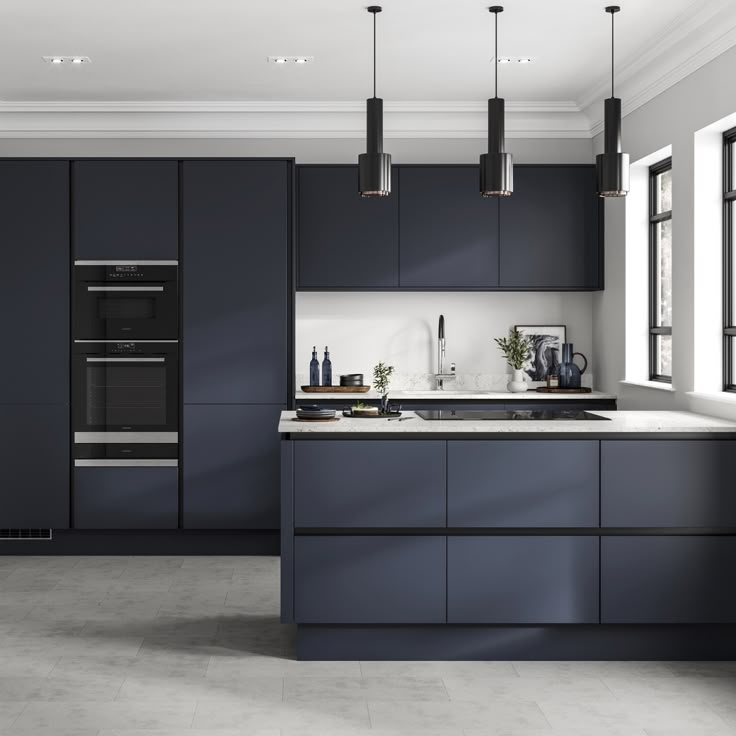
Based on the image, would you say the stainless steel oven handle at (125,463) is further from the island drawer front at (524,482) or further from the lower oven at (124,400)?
the island drawer front at (524,482)

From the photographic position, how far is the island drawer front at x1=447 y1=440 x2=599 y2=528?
3.71 meters

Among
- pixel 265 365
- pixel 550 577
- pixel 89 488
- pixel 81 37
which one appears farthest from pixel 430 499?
pixel 81 37

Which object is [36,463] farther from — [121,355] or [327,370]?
[327,370]

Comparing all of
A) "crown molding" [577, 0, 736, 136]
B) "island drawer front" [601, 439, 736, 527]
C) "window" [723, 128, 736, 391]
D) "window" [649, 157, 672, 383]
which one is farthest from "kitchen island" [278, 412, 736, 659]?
"crown molding" [577, 0, 736, 136]

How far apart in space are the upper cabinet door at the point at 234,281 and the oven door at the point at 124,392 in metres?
0.15

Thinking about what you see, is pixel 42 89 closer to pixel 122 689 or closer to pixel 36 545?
pixel 36 545

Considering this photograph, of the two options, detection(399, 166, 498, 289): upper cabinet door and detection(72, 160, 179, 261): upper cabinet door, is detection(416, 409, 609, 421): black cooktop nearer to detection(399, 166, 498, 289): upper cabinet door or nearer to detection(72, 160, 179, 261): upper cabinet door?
detection(399, 166, 498, 289): upper cabinet door

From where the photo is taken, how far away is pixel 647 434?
371 centimetres

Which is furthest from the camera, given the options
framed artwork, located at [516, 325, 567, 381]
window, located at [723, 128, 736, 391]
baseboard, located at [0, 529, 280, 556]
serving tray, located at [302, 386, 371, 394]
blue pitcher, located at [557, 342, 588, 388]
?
framed artwork, located at [516, 325, 567, 381]

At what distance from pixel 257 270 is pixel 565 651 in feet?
9.21

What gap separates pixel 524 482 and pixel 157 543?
8.85ft

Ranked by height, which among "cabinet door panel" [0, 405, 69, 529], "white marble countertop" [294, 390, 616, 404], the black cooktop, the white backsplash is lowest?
"cabinet door panel" [0, 405, 69, 529]

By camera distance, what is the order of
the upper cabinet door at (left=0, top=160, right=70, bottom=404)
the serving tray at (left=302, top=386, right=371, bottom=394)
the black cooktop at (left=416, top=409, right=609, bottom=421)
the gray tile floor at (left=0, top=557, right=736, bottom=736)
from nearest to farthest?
the gray tile floor at (left=0, top=557, right=736, bottom=736)
the black cooktop at (left=416, top=409, right=609, bottom=421)
the upper cabinet door at (left=0, top=160, right=70, bottom=404)
the serving tray at (left=302, top=386, right=371, bottom=394)

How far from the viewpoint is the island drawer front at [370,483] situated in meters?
3.70
